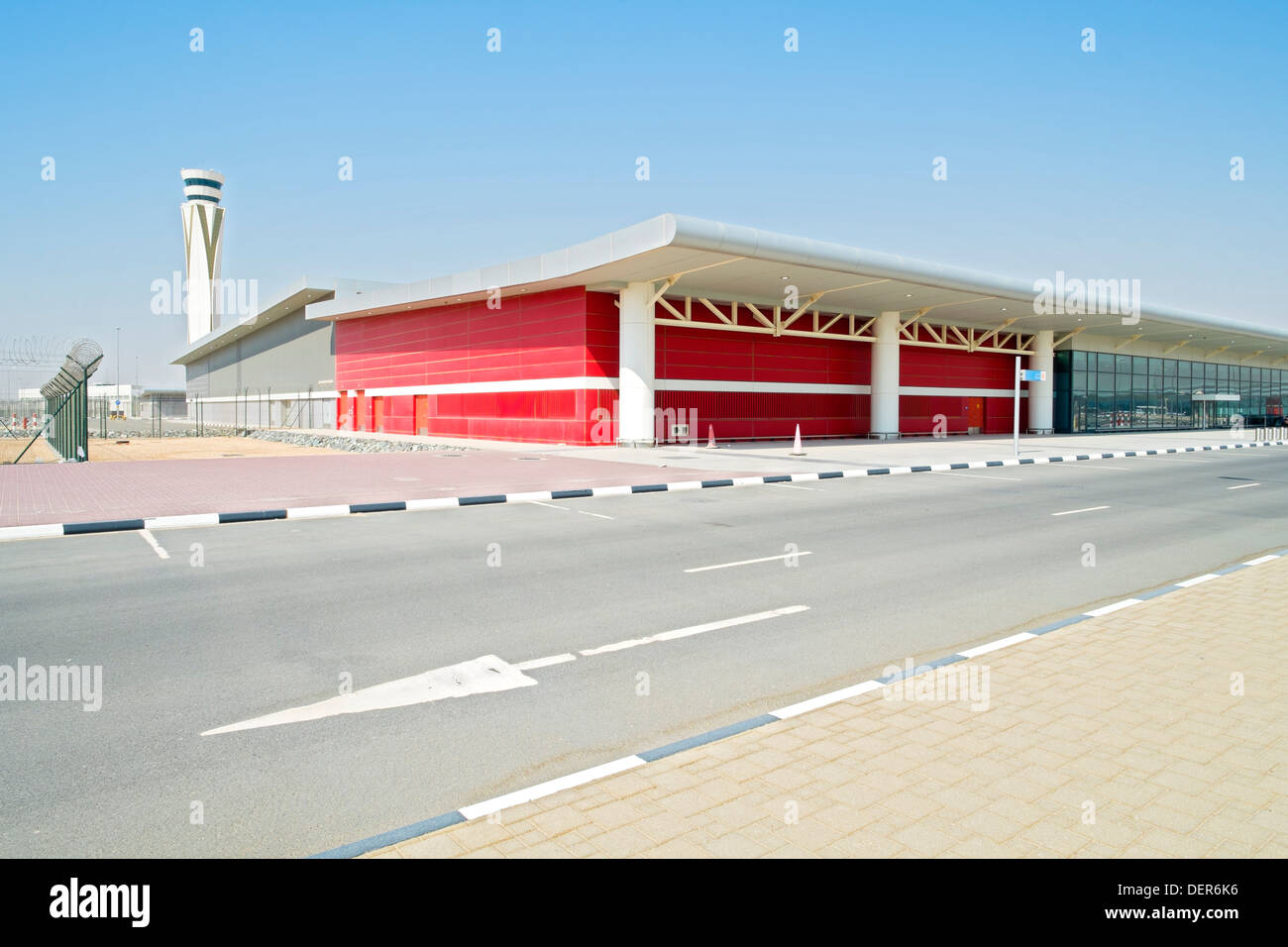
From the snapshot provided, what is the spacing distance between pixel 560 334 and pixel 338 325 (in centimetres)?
2025

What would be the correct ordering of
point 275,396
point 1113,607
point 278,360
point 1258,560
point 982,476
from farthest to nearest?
point 275,396, point 278,360, point 982,476, point 1258,560, point 1113,607

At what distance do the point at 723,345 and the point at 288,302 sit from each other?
31.7m

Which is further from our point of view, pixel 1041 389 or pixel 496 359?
pixel 1041 389

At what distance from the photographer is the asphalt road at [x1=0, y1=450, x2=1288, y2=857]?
367 cm

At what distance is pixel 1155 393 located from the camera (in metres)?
51.9

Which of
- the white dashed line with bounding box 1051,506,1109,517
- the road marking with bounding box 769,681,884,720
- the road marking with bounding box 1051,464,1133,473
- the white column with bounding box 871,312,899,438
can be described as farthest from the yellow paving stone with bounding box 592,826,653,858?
the white column with bounding box 871,312,899,438

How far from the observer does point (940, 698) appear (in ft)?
15.4

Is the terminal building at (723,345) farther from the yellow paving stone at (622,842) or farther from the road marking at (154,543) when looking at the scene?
the yellow paving stone at (622,842)

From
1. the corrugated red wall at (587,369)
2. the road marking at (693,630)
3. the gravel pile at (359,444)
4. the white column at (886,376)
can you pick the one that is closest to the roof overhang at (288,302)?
the corrugated red wall at (587,369)

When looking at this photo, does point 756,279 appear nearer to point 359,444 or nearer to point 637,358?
point 637,358

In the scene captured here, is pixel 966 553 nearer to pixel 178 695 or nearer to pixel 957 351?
pixel 178 695

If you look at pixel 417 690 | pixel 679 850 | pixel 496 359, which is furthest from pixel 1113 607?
pixel 496 359

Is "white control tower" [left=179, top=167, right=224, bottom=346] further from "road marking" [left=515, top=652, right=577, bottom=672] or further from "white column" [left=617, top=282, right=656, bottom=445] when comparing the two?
"road marking" [left=515, top=652, right=577, bottom=672]

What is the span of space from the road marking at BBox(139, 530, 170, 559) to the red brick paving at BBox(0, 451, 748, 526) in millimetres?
1079
